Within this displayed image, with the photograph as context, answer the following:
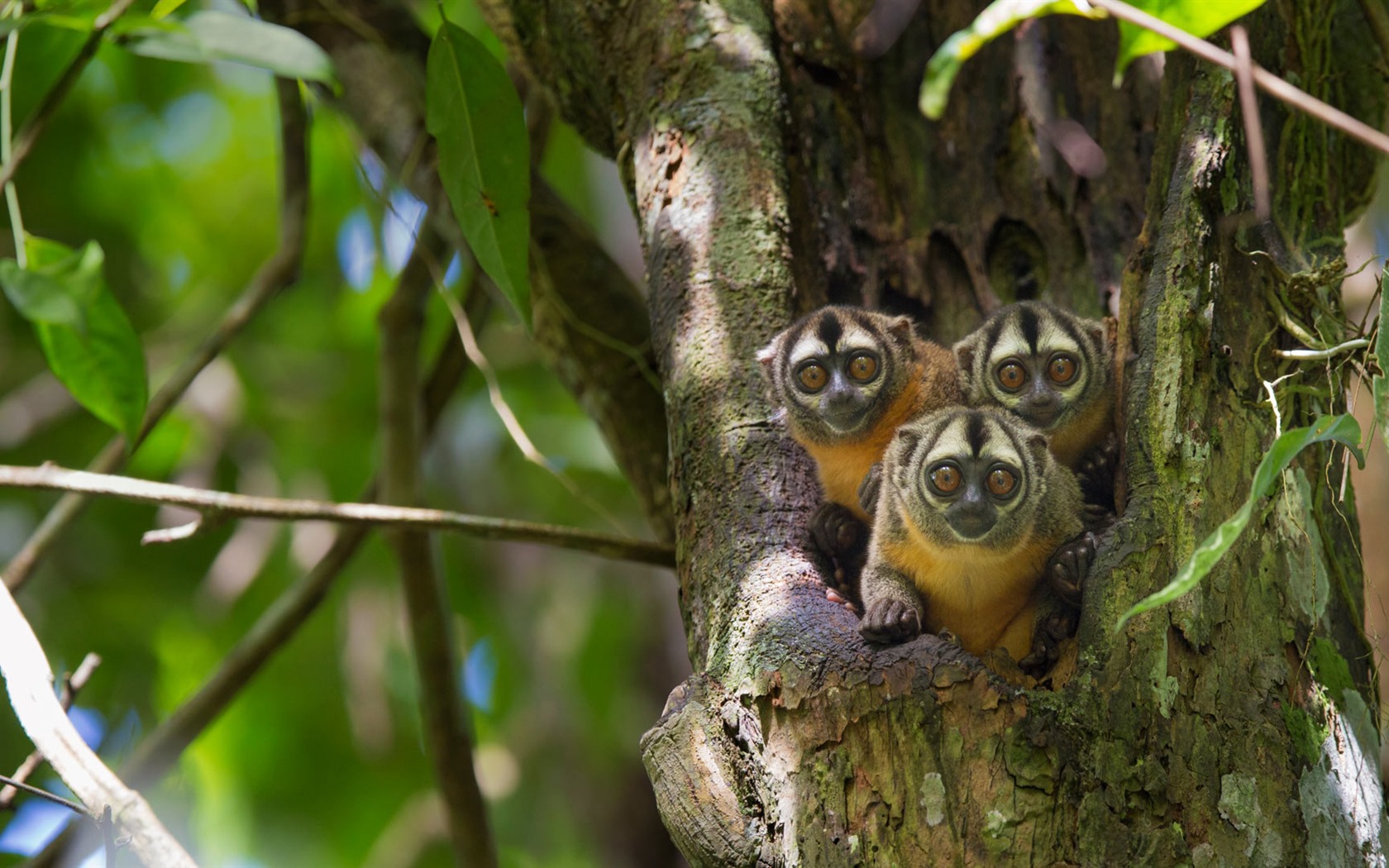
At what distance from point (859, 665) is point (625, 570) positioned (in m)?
4.64

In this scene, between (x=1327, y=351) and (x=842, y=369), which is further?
(x=842, y=369)

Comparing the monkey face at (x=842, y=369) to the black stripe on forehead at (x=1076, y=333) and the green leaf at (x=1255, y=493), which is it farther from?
the green leaf at (x=1255, y=493)

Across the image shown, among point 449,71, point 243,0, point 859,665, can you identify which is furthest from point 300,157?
point 859,665

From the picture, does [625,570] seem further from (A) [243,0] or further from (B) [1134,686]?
(B) [1134,686]

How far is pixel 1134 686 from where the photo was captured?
2139 millimetres

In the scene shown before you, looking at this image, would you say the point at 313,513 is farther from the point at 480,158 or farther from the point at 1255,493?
the point at 1255,493

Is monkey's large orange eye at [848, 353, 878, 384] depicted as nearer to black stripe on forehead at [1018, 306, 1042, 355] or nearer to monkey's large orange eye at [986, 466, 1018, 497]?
black stripe on forehead at [1018, 306, 1042, 355]

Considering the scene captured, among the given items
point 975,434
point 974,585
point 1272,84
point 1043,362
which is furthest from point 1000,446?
point 1272,84

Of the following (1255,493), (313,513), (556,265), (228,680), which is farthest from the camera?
(556,265)

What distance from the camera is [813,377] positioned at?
3428mm

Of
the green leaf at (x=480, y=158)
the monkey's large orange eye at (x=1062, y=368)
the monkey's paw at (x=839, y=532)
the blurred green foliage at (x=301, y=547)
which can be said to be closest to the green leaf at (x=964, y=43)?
the green leaf at (x=480, y=158)

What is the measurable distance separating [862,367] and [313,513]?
1.45 m

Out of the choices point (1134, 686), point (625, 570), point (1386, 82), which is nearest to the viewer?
point (1134, 686)

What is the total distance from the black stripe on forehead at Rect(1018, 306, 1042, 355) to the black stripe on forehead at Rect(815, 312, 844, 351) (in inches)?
18.2
